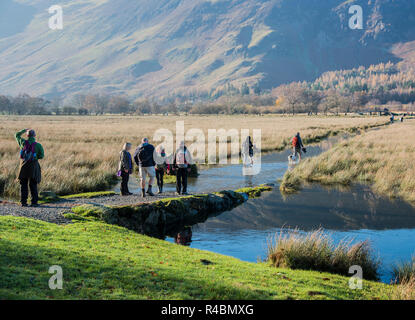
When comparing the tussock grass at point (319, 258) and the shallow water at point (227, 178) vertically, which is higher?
the shallow water at point (227, 178)

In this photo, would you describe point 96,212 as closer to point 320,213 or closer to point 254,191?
point 320,213

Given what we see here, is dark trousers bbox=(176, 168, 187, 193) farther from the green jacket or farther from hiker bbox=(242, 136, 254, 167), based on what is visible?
hiker bbox=(242, 136, 254, 167)

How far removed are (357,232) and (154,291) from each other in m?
9.55

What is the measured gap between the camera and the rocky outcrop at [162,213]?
1353 centimetres

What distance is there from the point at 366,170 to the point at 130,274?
71.1ft

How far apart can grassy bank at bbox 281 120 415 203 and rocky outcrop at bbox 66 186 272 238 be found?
5567mm

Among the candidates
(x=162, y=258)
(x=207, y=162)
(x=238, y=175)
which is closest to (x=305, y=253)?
(x=162, y=258)

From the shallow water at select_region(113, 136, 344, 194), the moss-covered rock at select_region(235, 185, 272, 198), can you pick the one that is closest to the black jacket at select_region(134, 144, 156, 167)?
the shallow water at select_region(113, 136, 344, 194)

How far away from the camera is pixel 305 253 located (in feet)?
33.3

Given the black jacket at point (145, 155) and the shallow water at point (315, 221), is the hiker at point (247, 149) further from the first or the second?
the black jacket at point (145, 155)

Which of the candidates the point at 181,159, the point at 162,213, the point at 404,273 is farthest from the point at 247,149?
the point at 404,273

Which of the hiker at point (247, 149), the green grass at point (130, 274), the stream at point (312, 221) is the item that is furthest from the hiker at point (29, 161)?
the hiker at point (247, 149)

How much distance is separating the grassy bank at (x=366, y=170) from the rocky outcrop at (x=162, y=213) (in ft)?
18.3

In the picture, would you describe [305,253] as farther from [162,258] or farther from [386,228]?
[386,228]
